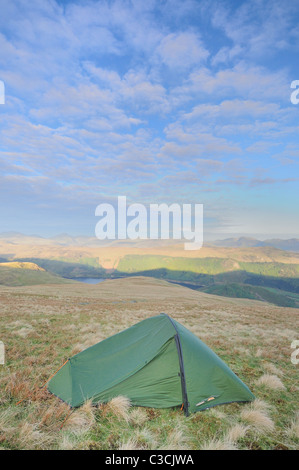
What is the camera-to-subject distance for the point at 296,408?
20.7ft

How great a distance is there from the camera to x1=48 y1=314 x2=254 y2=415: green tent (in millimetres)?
5824

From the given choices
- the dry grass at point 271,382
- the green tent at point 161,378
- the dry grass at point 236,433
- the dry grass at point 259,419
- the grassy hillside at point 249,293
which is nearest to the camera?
the dry grass at point 236,433

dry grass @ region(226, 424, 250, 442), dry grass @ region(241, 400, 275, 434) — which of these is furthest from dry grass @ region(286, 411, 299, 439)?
dry grass @ region(226, 424, 250, 442)

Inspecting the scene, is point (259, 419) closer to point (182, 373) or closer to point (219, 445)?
point (219, 445)

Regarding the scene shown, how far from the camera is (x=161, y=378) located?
5.95m

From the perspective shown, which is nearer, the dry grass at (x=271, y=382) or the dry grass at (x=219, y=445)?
the dry grass at (x=219, y=445)

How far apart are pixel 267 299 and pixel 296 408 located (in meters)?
198

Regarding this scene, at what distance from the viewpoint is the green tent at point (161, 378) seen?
5.82 metres

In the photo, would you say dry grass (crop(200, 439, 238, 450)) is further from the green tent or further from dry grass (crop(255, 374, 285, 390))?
dry grass (crop(255, 374, 285, 390))

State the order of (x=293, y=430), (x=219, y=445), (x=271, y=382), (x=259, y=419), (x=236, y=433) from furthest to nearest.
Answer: (x=271, y=382)
(x=259, y=419)
(x=293, y=430)
(x=236, y=433)
(x=219, y=445)

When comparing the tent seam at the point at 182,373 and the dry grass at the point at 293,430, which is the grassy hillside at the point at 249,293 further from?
the tent seam at the point at 182,373

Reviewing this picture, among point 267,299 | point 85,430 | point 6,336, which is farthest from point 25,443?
point 267,299

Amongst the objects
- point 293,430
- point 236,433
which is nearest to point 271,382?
point 293,430

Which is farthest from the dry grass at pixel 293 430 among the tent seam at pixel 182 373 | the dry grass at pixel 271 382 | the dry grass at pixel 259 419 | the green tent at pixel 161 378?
the tent seam at pixel 182 373
